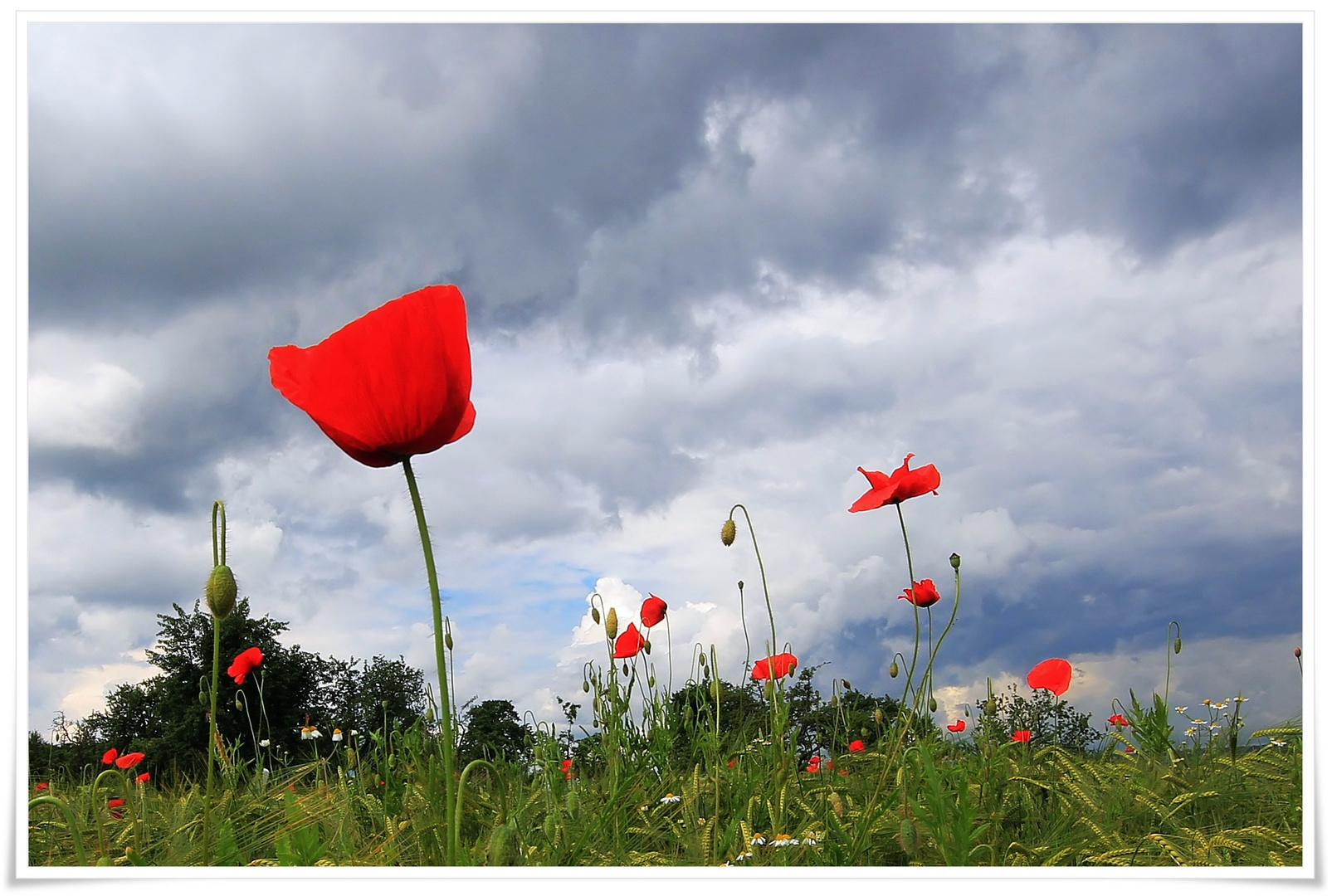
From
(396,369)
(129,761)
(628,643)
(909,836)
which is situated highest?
(396,369)

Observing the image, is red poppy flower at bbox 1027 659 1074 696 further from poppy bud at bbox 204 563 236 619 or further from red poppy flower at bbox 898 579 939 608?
poppy bud at bbox 204 563 236 619

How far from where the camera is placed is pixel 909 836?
1746 mm

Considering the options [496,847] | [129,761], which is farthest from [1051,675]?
[129,761]

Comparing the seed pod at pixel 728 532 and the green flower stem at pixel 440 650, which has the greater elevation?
the seed pod at pixel 728 532

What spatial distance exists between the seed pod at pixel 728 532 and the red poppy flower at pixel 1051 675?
1032 millimetres

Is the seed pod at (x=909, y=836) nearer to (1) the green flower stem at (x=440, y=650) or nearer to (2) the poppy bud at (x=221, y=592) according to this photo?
(1) the green flower stem at (x=440, y=650)

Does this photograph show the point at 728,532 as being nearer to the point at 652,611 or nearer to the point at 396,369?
the point at 652,611

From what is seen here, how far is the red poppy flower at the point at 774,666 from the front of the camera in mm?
2486

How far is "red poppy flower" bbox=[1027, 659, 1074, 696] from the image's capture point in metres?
2.57

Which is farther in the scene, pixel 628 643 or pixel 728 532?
pixel 628 643

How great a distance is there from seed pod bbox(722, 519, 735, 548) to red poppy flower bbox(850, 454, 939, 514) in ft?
1.05

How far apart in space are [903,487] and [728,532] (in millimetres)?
467

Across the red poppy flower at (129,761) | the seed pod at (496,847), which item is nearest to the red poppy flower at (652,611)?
the seed pod at (496,847)
